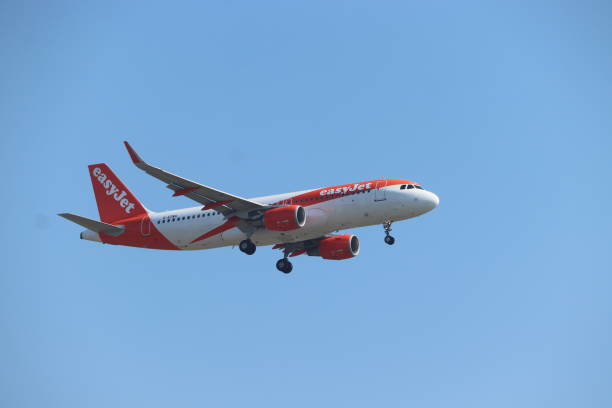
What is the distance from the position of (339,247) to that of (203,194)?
968 cm

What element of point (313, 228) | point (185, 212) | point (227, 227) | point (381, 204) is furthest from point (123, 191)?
point (381, 204)

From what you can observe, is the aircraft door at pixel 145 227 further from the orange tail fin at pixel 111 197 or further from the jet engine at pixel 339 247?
the jet engine at pixel 339 247

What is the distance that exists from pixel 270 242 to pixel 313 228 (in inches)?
136

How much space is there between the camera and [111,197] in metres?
54.2

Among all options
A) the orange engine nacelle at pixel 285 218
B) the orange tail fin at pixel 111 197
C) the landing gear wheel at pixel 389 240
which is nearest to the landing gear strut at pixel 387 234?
the landing gear wheel at pixel 389 240

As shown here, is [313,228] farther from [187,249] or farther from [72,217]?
[72,217]

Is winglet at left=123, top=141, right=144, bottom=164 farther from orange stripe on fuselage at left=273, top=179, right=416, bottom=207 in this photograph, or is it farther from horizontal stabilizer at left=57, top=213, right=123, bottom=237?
orange stripe on fuselage at left=273, top=179, right=416, bottom=207

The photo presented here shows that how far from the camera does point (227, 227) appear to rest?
48.4 meters

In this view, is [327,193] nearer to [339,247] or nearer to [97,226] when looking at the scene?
[339,247]

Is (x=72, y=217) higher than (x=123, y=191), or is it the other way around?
(x=123, y=191)

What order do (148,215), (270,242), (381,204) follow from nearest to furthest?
(381,204), (270,242), (148,215)

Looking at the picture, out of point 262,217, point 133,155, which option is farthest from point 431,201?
point 133,155

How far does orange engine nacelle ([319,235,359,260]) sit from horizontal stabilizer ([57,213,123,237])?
43.0 feet

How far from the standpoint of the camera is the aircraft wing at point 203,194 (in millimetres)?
43344
